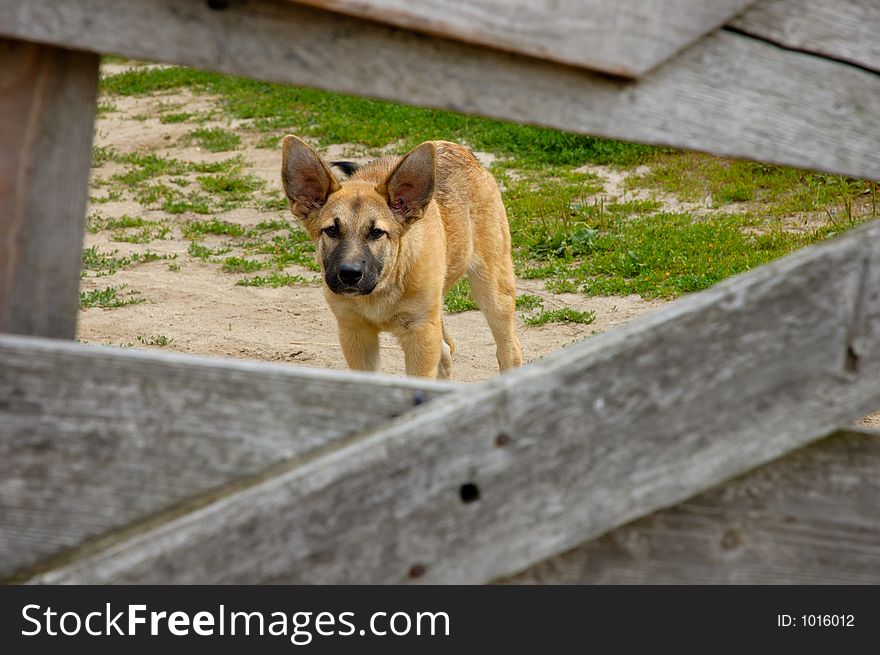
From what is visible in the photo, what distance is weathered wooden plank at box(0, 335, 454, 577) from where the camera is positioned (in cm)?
183

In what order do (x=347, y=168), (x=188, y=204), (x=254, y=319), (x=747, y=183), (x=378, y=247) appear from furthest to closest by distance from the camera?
(x=188, y=204), (x=747, y=183), (x=254, y=319), (x=347, y=168), (x=378, y=247)

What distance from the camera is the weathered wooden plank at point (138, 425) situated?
1.83 metres

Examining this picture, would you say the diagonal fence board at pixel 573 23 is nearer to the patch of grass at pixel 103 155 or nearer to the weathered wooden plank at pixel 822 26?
the weathered wooden plank at pixel 822 26

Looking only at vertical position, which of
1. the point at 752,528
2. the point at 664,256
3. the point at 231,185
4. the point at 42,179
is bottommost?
the point at 752,528

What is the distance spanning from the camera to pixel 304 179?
6340mm

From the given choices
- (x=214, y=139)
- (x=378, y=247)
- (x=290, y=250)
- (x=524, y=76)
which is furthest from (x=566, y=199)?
(x=524, y=76)

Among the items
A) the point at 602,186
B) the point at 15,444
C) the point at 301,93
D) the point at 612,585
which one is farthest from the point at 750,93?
the point at 301,93

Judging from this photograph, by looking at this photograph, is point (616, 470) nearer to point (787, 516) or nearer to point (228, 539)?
point (787, 516)

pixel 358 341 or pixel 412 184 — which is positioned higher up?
pixel 412 184

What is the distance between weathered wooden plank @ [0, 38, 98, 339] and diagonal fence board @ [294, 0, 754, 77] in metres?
0.44

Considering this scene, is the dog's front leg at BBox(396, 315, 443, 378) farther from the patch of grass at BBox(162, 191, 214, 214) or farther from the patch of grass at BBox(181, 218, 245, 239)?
the patch of grass at BBox(162, 191, 214, 214)

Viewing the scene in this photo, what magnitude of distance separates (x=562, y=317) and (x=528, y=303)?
1.36 feet

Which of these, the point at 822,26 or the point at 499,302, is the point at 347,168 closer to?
the point at 499,302

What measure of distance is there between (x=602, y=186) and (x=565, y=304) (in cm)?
311
